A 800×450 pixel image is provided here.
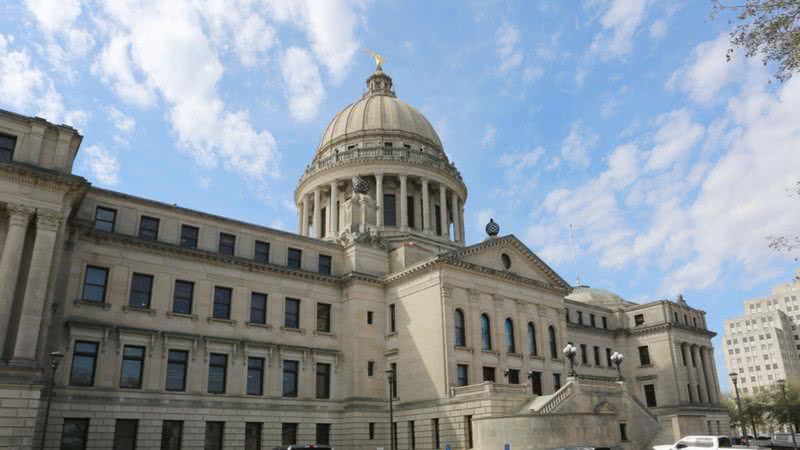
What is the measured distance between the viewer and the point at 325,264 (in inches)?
1870

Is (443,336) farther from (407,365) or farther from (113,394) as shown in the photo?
(113,394)

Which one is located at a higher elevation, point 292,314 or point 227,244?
point 227,244

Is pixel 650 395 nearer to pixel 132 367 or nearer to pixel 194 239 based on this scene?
pixel 194 239

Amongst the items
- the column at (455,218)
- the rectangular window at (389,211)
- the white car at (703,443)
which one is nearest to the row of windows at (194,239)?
the rectangular window at (389,211)

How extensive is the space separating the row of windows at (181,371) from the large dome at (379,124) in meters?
31.7

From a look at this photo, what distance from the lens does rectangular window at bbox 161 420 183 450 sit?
36.3 metres

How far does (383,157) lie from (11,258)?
39333 mm

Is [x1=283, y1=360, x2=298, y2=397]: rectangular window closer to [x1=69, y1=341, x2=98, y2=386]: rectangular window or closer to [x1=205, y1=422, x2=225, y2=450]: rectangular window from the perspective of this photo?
[x1=205, y1=422, x2=225, y2=450]: rectangular window

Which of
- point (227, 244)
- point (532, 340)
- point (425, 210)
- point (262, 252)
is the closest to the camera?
point (227, 244)

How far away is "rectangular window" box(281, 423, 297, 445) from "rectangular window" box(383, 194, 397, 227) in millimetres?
26192

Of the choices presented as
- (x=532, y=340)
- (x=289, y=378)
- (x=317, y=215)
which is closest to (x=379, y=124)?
(x=317, y=215)

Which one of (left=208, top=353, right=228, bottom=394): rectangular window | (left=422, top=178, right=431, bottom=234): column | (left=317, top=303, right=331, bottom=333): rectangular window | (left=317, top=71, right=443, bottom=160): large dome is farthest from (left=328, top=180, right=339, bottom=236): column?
(left=208, top=353, right=228, bottom=394): rectangular window

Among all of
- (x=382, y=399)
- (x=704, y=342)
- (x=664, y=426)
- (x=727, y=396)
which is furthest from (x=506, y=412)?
(x=727, y=396)

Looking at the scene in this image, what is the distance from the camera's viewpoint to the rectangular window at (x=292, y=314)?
1716 inches
